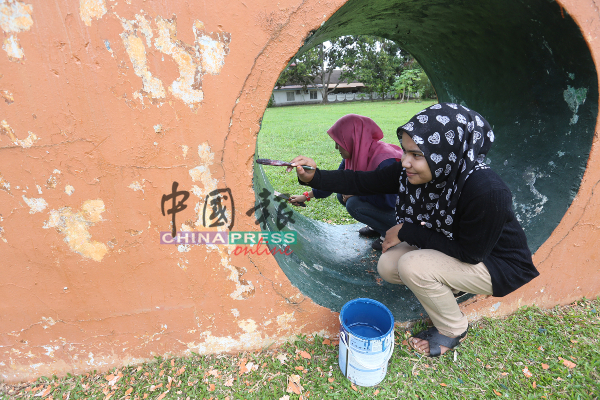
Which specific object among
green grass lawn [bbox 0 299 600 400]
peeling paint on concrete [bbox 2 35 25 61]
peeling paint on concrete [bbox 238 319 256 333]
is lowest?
green grass lawn [bbox 0 299 600 400]

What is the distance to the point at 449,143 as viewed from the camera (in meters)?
1.66

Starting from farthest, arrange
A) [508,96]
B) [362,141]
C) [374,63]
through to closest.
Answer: [374,63]
[362,141]
[508,96]

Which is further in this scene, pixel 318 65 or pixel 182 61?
pixel 318 65

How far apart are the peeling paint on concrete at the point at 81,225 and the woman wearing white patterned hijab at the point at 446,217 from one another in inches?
46.8

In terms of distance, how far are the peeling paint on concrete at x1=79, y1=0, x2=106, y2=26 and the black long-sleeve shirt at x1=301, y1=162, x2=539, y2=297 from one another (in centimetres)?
143

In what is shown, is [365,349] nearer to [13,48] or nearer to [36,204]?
[36,204]

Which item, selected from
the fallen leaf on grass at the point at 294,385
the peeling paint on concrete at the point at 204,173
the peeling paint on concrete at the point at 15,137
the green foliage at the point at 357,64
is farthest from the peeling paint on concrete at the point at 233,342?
the green foliage at the point at 357,64

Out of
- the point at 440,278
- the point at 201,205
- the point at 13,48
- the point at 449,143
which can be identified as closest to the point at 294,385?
the point at 440,278

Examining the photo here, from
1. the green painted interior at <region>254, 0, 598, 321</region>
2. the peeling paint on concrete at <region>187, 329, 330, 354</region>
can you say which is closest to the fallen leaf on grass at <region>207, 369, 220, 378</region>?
the peeling paint on concrete at <region>187, 329, 330, 354</region>

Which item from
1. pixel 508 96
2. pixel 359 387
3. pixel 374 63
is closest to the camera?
pixel 359 387

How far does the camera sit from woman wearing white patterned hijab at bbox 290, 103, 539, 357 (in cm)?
167

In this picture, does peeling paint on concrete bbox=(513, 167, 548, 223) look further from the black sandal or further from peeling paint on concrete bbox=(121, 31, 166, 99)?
peeling paint on concrete bbox=(121, 31, 166, 99)

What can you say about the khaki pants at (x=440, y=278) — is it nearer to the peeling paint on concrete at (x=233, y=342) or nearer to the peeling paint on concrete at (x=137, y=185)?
the peeling paint on concrete at (x=233, y=342)

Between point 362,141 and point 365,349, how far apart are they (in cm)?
178
